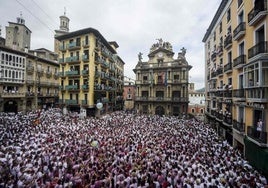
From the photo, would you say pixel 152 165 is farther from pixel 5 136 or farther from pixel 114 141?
pixel 5 136

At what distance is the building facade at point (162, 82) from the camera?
42031 millimetres

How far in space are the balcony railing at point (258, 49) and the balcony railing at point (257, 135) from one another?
574 centimetres

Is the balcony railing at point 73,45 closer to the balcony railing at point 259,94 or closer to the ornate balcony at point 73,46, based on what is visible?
the ornate balcony at point 73,46

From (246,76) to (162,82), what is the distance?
1179 inches

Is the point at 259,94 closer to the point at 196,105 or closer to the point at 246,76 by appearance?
the point at 246,76

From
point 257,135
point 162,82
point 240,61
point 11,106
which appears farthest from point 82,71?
point 257,135

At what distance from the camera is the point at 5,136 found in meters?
17.6

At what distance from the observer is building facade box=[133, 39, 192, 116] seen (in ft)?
138

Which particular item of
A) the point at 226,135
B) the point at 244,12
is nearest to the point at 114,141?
the point at 226,135

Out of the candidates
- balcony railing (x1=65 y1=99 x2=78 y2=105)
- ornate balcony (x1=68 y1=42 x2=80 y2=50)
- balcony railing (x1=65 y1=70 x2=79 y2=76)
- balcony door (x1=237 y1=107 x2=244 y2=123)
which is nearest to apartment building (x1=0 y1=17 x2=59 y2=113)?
balcony railing (x1=65 y1=99 x2=78 y2=105)

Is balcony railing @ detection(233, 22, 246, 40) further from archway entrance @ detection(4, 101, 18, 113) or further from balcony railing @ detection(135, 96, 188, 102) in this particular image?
archway entrance @ detection(4, 101, 18, 113)

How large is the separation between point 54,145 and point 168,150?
32.1ft

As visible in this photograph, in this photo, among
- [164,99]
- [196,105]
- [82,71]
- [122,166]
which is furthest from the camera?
[196,105]

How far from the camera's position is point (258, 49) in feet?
41.9
